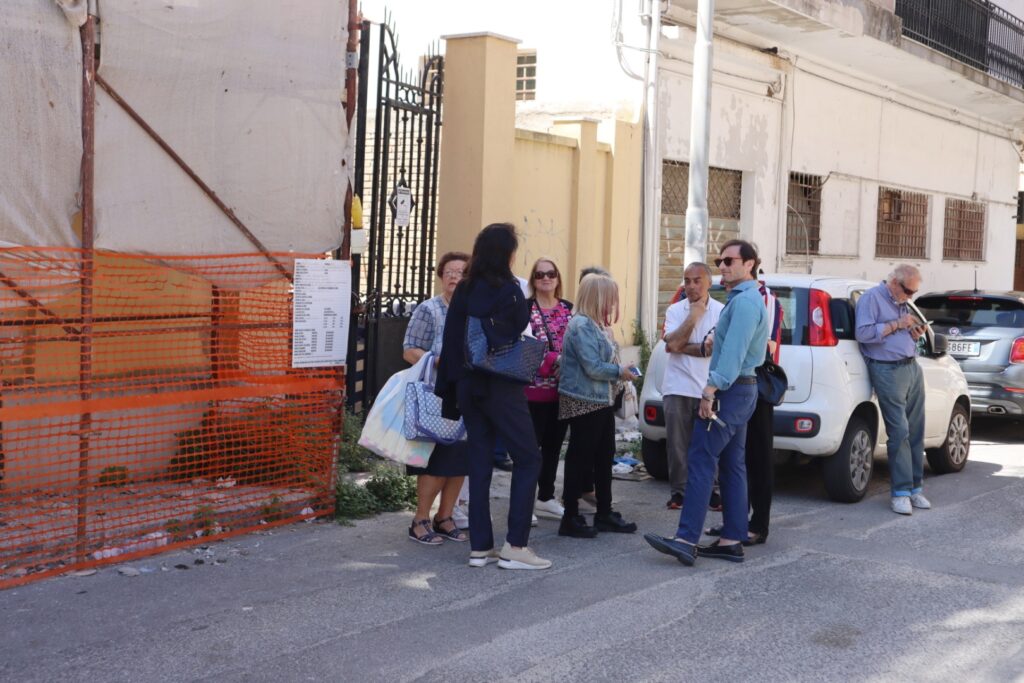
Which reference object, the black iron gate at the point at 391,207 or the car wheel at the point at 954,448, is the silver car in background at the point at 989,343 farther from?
the black iron gate at the point at 391,207

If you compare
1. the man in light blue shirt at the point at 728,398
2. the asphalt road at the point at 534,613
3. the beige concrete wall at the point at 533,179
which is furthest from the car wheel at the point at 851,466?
the beige concrete wall at the point at 533,179

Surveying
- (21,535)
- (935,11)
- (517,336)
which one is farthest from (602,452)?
(935,11)

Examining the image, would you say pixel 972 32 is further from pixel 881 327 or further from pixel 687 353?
pixel 687 353

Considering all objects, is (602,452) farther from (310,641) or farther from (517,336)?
(310,641)

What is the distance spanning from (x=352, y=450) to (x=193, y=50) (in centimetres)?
318

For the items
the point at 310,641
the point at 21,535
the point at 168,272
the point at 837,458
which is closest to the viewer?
the point at 310,641

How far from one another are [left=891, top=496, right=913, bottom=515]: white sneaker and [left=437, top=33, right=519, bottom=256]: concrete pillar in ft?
14.2

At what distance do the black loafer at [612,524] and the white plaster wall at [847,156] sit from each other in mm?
7197

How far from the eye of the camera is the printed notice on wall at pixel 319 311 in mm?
7125

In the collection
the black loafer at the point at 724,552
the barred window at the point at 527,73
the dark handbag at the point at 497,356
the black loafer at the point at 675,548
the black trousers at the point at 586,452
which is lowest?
the black loafer at the point at 724,552

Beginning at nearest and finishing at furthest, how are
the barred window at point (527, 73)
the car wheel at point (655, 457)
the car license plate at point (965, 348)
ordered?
1. the car wheel at point (655, 457)
2. the car license plate at point (965, 348)
3. the barred window at point (527, 73)

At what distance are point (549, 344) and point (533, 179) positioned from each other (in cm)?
495

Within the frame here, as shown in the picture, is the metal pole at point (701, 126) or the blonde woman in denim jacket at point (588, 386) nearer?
the blonde woman in denim jacket at point (588, 386)

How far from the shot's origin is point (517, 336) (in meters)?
6.27
